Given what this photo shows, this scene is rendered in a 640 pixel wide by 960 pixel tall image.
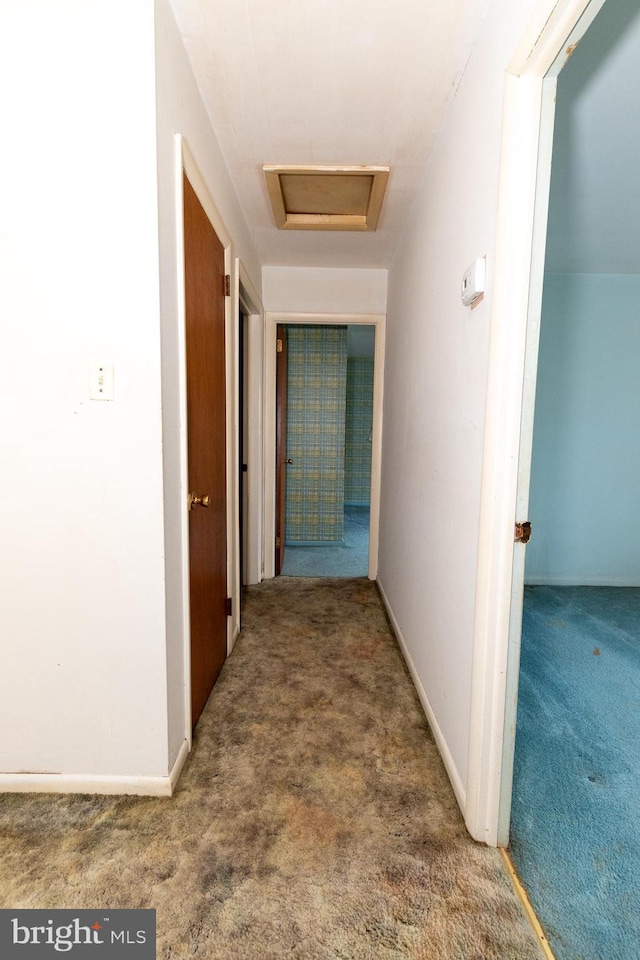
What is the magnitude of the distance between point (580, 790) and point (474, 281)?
1.64 metres

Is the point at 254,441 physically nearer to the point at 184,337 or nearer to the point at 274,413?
the point at 274,413

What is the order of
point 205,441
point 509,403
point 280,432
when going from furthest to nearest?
point 280,432 < point 205,441 < point 509,403

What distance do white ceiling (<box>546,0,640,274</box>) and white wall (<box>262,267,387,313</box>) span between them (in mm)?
1187

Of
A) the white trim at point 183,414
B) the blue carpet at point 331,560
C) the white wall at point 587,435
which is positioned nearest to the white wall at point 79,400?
the white trim at point 183,414

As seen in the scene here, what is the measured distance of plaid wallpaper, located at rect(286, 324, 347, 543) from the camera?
14.3ft

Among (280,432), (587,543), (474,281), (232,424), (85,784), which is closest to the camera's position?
(474,281)

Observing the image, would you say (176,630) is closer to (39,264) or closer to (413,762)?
(413,762)

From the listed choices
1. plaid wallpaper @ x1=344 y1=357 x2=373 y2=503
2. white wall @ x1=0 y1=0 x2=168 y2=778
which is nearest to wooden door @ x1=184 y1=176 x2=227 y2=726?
white wall @ x1=0 y1=0 x2=168 y2=778

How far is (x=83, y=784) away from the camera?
56.9 inches

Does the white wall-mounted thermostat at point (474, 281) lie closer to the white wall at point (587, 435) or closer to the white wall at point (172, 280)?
the white wall at point (172, 280)

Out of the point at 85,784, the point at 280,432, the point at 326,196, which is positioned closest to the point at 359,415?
the point at 280,432

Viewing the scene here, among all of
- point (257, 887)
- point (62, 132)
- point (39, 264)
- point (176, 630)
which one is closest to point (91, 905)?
point (257, 887)

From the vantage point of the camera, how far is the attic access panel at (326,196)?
213 centimetres

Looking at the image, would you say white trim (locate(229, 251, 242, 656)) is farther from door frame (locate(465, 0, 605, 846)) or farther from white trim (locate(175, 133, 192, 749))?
door frame (locate(465, 0, 605, 846))
